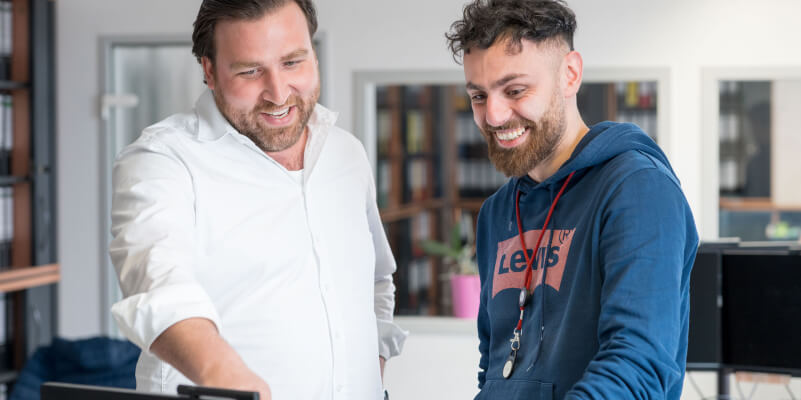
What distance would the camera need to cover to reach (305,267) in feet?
4.72

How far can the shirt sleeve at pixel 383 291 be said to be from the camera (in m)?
1.73

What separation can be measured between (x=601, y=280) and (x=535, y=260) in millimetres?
171

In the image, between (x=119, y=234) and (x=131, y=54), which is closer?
(x=119, y=234)

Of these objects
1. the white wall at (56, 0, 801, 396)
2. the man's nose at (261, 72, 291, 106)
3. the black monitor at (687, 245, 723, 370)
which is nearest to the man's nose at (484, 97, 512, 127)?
the man's nose at (261, 72, 291, 106)

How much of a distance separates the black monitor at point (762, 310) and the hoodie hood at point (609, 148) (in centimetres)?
150

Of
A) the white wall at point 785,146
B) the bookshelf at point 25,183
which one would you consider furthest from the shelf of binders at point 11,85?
the white wall at point 785,146

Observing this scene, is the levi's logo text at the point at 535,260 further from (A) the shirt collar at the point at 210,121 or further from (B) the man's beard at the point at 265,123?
(A) the shirt collar at the point at 210,121

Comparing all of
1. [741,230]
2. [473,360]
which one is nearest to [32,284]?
[473,360]

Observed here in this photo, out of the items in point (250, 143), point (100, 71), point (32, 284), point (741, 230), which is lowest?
point (32, 284)

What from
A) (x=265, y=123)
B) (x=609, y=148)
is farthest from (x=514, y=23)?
(x=265, y=123)

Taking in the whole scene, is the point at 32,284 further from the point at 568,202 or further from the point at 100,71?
the point at 568,202

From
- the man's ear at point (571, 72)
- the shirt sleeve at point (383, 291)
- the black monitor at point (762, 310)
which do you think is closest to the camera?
the man's ear at point (571, 72)

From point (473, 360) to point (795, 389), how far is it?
1471 millimetres

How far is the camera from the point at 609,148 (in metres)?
1.14
